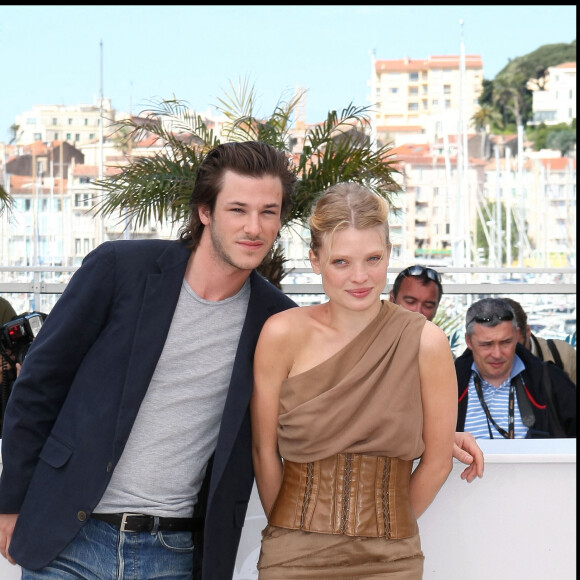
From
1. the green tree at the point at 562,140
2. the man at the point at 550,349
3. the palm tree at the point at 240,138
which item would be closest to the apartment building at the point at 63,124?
the green tree at the point at 562,140

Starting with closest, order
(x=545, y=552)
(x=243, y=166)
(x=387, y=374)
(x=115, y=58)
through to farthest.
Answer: (x=387, y=374), (x=243, y=166), (x=545, y=552), (x=115, y=58)

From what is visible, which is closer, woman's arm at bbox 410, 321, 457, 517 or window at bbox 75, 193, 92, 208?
woman's arm at bbox 410, 321, 457, 517

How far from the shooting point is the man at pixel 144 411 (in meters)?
2.23

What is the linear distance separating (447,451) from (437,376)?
229mm

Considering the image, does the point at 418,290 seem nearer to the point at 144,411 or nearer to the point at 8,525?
the point at 144,411

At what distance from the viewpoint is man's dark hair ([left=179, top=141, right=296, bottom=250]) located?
2359 mm

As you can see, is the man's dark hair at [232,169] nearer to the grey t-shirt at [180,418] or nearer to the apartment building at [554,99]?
the grey t-shirt at [180,418]

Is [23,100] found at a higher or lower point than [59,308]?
higher

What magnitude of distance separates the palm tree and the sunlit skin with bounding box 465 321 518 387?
3300 mm

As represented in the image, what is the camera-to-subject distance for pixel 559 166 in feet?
230

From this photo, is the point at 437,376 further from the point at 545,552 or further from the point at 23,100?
the point at 23,100

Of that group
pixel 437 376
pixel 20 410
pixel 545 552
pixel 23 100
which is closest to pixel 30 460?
pixel 20 410

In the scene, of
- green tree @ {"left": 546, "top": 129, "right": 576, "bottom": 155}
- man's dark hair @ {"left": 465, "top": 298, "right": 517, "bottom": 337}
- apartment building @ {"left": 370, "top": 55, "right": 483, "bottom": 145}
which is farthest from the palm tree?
apartment building @ {"left": 370, "top": 55, "right": 483, "bottom": 145}

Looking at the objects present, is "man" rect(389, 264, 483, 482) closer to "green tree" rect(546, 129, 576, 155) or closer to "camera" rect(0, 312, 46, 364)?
"camera" rect(0, 312, 46, 364)
